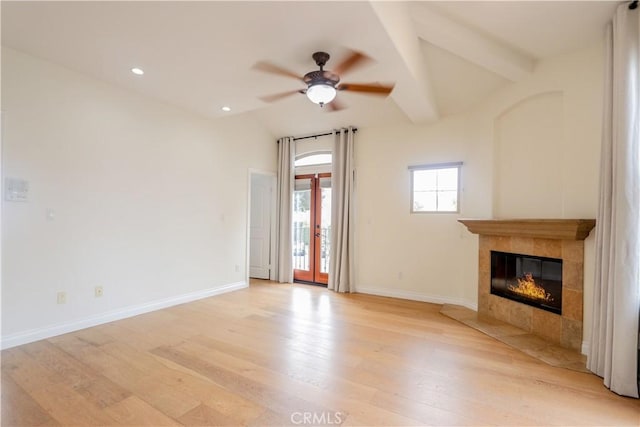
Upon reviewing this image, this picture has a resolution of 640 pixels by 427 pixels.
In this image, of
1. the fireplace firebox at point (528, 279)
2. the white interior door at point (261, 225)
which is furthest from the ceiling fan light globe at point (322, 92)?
the white interior door at point (261, 225)

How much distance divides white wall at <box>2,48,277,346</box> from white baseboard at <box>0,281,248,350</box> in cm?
2

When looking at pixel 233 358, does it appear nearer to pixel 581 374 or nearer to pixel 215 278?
pixel 215 278

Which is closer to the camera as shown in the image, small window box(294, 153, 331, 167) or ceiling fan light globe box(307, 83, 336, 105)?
ceiling fan light globe box(307, 83, 336, 105)

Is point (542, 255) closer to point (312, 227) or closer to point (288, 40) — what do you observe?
point (288, 40)

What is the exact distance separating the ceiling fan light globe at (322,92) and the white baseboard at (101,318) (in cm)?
346

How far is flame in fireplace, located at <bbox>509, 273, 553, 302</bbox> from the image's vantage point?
11.2 ft

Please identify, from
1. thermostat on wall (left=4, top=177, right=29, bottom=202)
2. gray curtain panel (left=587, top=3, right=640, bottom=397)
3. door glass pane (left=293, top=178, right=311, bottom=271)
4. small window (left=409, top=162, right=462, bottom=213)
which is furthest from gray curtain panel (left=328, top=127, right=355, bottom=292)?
thermostat on wall (left=4, top=177, right=29, bottom=202)

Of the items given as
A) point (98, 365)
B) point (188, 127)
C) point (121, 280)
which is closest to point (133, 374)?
point (98, 365)

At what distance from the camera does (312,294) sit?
205 inches

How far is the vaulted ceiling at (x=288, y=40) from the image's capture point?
234 cm

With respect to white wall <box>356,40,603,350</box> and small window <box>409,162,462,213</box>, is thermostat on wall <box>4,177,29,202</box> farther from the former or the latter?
small window <box>409,162,462,213</box>

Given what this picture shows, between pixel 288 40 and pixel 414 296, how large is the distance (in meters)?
4.06

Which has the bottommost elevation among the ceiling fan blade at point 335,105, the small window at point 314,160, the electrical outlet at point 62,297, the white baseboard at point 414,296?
the white baseboard at point 414,296

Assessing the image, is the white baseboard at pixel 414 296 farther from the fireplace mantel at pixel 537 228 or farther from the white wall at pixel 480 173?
the fireplace mantel at pixel 537 228
